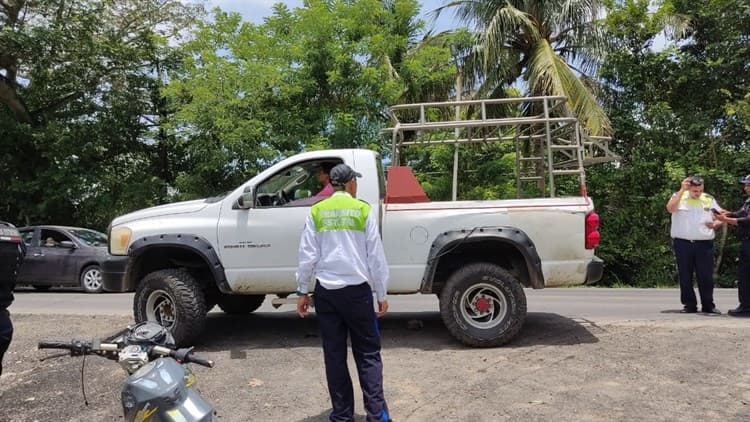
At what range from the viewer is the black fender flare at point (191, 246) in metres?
5.95

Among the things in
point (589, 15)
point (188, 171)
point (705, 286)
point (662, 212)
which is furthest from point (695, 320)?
point (188, 171)

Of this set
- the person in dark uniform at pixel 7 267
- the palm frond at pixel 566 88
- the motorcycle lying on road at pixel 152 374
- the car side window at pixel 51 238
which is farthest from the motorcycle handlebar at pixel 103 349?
the palm frond at pixel 566 88

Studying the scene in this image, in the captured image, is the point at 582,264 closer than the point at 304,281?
No

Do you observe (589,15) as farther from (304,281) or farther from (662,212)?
(304,281)

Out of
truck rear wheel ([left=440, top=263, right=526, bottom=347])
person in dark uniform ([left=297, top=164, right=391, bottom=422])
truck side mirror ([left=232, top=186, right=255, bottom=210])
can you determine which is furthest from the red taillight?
truck side mirror ([left=232, top=186, right=255, bottom=210])

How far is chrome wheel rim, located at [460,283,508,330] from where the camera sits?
5781 millimetres

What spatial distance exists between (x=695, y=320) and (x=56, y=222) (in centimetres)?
1835

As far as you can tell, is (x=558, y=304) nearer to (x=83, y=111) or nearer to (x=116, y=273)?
(x=116, y=273)

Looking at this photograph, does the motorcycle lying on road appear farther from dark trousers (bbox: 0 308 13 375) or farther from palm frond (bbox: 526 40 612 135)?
palm frond (bbox: 526 40 612 135)

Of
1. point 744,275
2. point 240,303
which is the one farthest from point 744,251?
point 240,303

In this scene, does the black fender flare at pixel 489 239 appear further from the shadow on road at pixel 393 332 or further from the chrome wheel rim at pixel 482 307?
the shadow on road at pixel 393 332

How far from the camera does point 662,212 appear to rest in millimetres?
15055

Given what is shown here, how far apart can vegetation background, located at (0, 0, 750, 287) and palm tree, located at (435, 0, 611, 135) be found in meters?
0.05

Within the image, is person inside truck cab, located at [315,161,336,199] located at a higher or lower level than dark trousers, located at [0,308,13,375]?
higher
